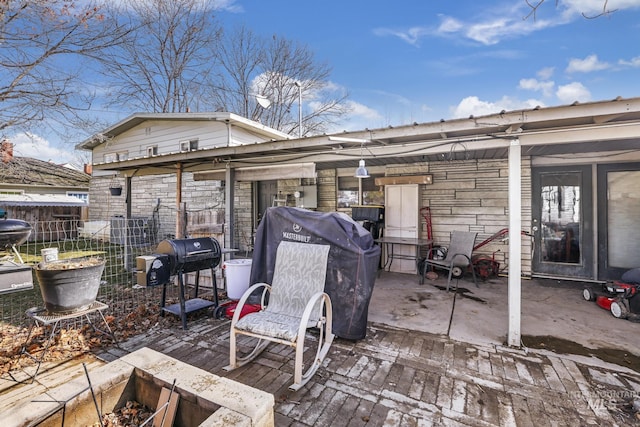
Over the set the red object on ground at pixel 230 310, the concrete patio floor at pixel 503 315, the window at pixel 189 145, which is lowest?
the concrete patio floor at pixel 503 315

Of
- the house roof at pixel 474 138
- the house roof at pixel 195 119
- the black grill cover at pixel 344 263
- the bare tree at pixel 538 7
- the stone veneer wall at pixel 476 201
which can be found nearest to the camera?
the bare tree at pixel 538 7

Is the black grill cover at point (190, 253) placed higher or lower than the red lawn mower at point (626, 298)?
higher

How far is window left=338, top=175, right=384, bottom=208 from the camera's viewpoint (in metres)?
7.13

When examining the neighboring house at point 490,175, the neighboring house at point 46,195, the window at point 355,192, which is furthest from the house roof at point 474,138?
the neighboring house at point 46,195

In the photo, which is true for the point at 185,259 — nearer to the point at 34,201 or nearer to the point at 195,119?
the point at 195,119

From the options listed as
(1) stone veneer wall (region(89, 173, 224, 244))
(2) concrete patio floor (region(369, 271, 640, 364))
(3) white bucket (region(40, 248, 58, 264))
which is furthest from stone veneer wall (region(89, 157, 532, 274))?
(3) white bucket (region(40, 248, 58, 264))

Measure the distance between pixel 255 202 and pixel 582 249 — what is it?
23.8 ft

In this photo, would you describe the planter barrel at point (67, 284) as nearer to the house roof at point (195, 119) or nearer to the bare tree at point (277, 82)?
the house roof at point (195, 119)

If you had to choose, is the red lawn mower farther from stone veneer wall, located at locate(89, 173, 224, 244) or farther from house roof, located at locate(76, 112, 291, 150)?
house roof, located at locate(76, 112, 291, 150)

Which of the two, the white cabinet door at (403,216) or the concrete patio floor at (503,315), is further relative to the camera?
the white cabinet door at (403,216)

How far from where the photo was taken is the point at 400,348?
3.09 m

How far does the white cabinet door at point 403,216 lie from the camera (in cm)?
643

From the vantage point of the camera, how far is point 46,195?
1337 centimetres

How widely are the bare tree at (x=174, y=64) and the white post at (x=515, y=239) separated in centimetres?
1356
